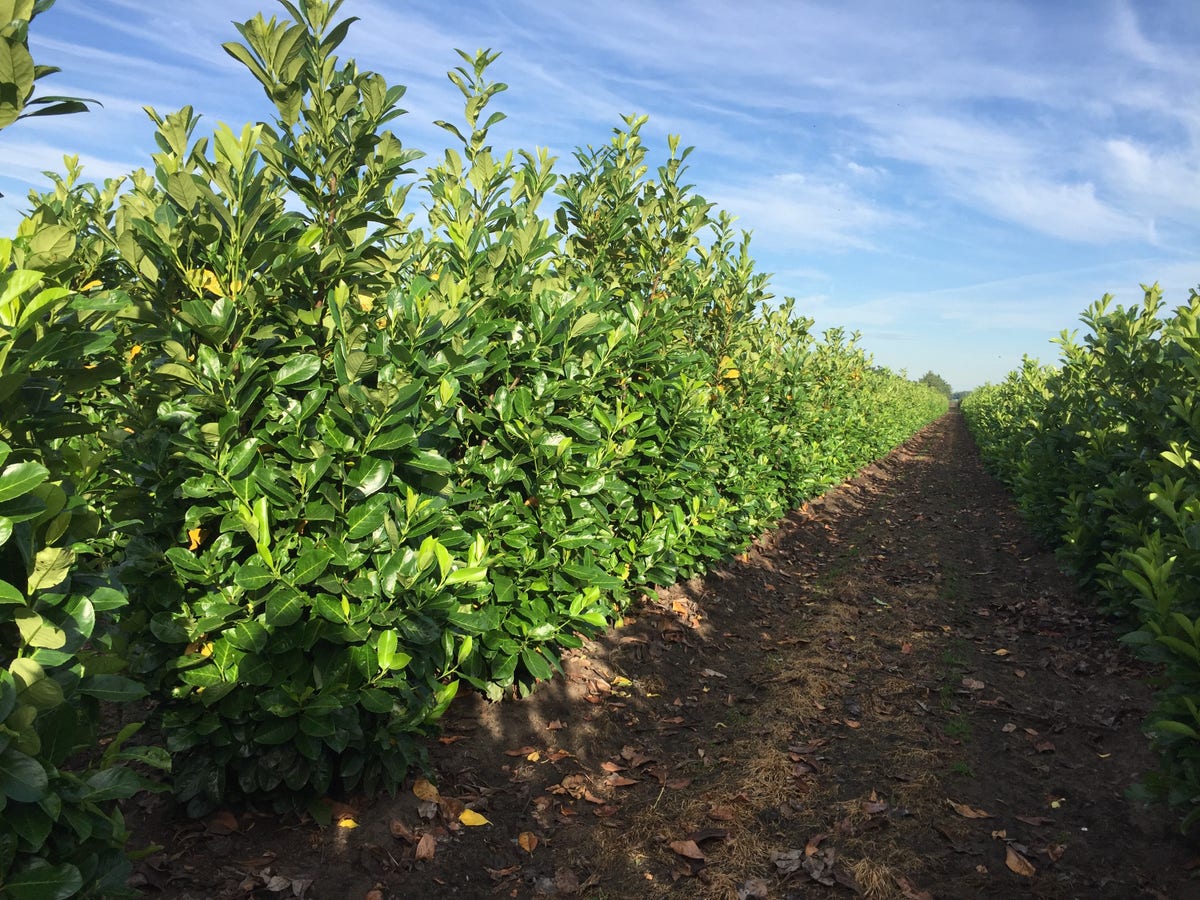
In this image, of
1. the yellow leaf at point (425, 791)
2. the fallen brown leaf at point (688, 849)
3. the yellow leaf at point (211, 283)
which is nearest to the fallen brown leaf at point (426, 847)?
the yellow leaf at point (425, 791)

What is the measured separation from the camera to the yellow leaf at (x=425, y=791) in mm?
3340

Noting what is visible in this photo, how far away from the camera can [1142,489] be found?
5.21 metres

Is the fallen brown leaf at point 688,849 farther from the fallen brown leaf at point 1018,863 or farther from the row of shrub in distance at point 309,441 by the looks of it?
the fallen brown leaf at point 1018,863

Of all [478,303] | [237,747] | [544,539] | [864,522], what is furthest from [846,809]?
[864,522]

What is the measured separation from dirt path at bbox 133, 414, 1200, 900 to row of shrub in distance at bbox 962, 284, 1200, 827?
511mm

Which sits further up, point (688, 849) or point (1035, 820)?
point (1035, 820)

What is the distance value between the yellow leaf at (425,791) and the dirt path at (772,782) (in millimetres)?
12

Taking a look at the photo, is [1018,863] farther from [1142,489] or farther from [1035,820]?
[1142,489]

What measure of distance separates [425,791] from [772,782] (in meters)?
1.75

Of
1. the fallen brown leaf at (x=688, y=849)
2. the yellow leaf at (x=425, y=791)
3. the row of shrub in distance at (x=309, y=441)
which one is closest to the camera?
the row of shrub in distance at (x=309, y=441)

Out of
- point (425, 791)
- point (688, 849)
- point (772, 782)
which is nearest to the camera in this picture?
point (688, 849)

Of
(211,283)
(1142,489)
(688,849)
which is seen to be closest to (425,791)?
(688,849)

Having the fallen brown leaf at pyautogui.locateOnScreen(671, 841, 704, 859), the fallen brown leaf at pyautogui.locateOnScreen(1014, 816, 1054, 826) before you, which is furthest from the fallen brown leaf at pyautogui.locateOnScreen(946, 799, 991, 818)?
the fallen brown leaf at pyautogui.locateOnScreen(671, 841, 704, 859)

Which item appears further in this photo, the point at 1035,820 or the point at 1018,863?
the point at 1035,820
